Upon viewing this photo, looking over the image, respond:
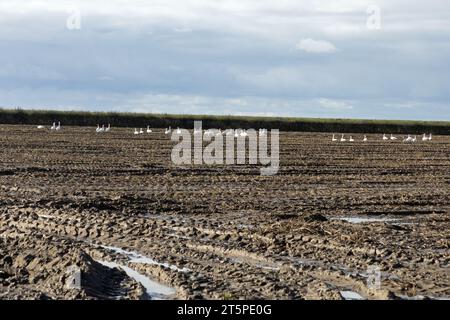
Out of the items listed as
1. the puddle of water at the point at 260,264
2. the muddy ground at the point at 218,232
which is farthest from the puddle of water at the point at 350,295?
the puddle of water at the point at 260,264

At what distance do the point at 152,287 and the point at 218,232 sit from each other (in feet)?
14.6

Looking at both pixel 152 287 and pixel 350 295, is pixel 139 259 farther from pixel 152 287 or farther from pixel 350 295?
pixel 350 295

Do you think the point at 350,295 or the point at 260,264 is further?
the point at 260,264

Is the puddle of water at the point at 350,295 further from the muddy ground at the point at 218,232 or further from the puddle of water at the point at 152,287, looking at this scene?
the puddle of water at the point at 152,287

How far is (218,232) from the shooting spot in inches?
599

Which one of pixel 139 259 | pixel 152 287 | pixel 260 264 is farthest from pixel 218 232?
pixel 152 287

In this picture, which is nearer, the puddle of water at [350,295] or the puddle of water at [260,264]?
the puddle of water at [350,295]

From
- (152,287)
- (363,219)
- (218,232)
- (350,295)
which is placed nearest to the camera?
(350,295)

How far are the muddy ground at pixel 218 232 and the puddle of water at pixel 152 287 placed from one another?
0.13 feet

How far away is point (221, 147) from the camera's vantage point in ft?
143

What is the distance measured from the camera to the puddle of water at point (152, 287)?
10.4 m

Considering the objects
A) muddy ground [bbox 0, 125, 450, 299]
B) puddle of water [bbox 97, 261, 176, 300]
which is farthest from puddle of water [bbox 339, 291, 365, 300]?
puddle of water [bbox 97, 261, 176, 300]
